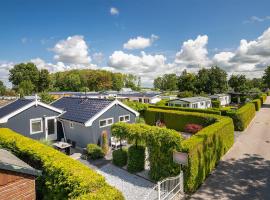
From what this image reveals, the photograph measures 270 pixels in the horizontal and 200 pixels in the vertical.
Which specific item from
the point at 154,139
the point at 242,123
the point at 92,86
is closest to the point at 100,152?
the point at 154,139

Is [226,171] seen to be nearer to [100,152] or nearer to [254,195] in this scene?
[254,195]

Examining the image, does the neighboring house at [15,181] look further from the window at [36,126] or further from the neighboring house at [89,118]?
the window at [36,126]

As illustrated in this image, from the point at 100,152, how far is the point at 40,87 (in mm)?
73294

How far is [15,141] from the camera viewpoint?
12172 mm

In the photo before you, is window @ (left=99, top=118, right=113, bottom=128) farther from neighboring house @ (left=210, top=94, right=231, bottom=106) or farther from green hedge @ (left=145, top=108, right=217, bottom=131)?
neighboring house @ (left=210, top=94, right=231, bottom=106)

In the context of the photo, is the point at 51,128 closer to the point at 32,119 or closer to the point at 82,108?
the point at 32,119

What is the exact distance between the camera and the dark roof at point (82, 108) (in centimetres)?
2002

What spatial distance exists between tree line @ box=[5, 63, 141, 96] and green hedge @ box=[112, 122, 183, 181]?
4309 centimetres

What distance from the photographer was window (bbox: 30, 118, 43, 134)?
64.1 feet

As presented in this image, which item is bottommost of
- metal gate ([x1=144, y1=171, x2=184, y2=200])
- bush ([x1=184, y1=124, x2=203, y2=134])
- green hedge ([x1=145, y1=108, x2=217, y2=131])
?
metal gate ([x1=144, y1=171, x2=184, y2=200])

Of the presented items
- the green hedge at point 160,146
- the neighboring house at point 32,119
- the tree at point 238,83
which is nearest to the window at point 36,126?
the neighboring house at point 32,119

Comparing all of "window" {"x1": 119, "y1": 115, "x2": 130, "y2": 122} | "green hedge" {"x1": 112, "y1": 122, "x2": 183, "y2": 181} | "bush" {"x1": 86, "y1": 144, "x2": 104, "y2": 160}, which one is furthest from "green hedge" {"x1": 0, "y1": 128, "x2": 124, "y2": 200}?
"window" {"x1": 119, "y1": 115, "x2": 130, "y2": 122}

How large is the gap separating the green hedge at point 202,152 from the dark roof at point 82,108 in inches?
383

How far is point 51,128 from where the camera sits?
21156mm
